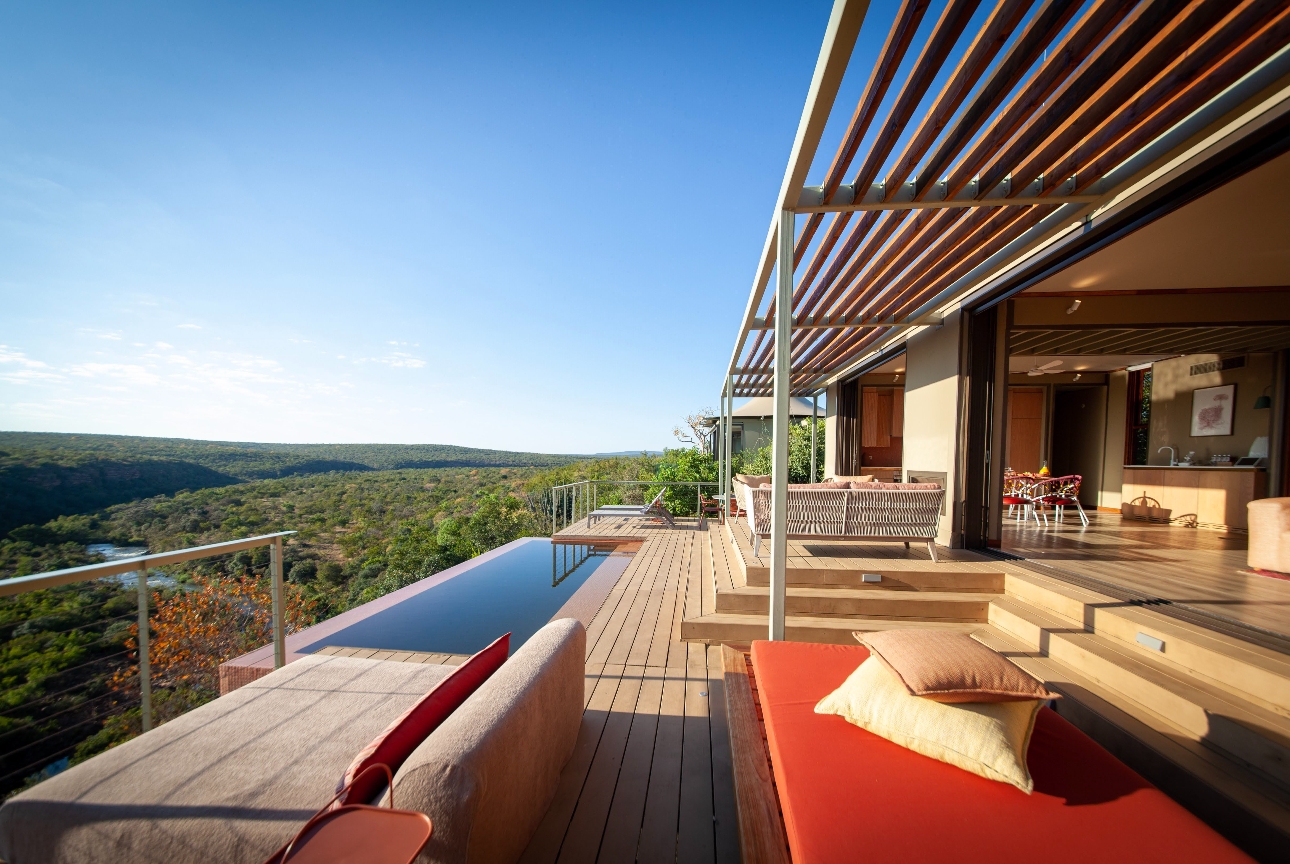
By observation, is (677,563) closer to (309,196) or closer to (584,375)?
(309,196)

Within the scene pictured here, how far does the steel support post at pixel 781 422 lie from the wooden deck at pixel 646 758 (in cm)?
63

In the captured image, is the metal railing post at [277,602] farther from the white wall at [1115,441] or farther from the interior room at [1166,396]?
the white wall at [1115,441]

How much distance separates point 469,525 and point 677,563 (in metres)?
12.8

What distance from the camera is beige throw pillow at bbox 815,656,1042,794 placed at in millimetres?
1258

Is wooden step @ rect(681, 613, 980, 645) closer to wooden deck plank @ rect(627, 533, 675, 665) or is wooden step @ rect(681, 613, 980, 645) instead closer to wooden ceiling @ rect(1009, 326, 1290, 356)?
wooden deck plank @ rect(627, 533, 675, 665)

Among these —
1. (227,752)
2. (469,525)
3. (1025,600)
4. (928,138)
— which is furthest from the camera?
(469,525)

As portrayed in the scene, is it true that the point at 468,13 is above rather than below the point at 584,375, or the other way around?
above

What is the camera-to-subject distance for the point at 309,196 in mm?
8695

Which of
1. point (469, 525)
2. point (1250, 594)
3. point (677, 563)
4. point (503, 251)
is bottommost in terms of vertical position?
point (469, 525)

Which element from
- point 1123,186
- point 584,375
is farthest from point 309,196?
point 584,375

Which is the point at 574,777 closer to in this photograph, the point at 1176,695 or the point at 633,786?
the point at 633,786

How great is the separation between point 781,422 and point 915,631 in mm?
1314

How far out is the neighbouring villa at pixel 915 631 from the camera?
117 centimetres

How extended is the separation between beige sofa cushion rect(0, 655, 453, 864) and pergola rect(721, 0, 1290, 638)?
2137 mm
